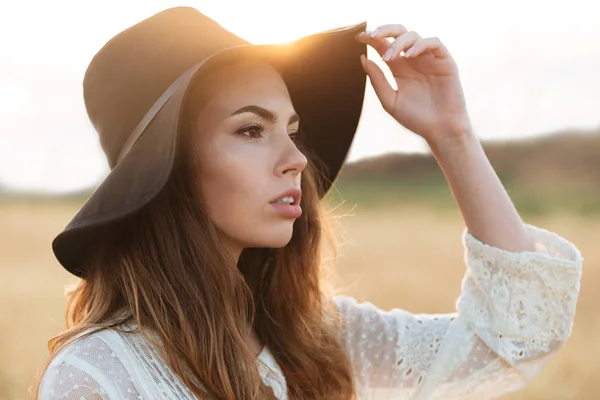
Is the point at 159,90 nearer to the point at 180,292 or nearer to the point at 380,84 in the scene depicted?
the point at 180,292

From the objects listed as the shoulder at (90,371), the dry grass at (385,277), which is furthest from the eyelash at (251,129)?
the dry grass at (385,277)

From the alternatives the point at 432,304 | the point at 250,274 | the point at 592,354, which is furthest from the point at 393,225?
the point at 250,274

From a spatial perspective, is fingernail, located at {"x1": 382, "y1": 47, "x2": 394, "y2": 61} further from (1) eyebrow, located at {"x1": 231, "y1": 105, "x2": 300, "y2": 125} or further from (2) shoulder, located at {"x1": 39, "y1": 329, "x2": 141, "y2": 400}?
(2) shoulder, located at {"x1": 39, "y1": 329, "x2": 141, "y2": 400}

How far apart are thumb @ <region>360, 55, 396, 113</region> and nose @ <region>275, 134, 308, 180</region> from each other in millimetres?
436

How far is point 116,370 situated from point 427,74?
1198mm

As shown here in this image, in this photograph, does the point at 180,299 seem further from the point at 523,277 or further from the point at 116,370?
the point at 523,277

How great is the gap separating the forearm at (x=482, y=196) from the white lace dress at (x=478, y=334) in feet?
0.15

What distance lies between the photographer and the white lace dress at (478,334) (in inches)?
78.4

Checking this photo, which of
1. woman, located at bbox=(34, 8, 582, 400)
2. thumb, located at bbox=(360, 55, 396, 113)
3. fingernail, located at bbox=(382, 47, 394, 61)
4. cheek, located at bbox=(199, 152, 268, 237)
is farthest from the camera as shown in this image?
thumb, located at bbox=(360, 55, 396, 113)

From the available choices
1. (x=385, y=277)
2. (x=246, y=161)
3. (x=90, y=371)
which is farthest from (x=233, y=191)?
(x=385, y=277)

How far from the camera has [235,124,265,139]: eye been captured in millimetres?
1720

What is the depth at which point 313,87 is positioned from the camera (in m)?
2.13

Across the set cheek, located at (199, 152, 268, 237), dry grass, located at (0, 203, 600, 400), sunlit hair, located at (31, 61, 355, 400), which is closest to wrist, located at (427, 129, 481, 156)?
cheek, located at (199, 152, 268, 237)

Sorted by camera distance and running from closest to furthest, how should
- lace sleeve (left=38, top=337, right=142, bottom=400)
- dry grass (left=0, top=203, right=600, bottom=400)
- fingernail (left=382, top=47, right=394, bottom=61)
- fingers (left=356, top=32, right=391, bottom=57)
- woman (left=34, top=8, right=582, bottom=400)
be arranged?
lace sleeve (left=38, top=337, right=142, bottom=400) → woman (left=34, top=8, right=582, bottom=400) → fingernail (left=382, top=47, right=394, bottom=61) → fingers (left=356, top=32, right=391, bottom=57) → dry grass (left=0, top=203, right=600, bottom=400)
